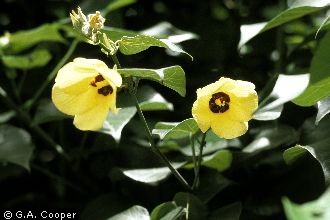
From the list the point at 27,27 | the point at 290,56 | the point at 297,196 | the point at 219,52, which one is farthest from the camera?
the point at 27,27

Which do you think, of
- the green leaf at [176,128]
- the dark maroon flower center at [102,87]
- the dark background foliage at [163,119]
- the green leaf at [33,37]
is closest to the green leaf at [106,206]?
the dark background foliage at [163,119]

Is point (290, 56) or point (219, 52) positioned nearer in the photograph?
point (290, 56)

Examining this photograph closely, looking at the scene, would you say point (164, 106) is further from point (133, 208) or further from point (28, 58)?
point (28, 58)

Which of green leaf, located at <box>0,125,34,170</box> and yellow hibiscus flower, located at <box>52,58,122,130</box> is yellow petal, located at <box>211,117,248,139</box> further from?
green leaf, located at <box>0,125,34,170</box>

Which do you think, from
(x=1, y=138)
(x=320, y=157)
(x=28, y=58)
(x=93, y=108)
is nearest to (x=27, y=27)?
(x=28, y=58)

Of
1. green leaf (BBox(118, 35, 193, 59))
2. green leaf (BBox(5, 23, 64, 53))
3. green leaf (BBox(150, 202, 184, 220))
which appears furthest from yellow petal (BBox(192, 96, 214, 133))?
green leaf (BBox(5, 23, 64, 53))

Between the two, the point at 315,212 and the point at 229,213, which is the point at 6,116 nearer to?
the point at 229,213

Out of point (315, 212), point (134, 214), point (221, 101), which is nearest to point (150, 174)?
point (134, 214)
